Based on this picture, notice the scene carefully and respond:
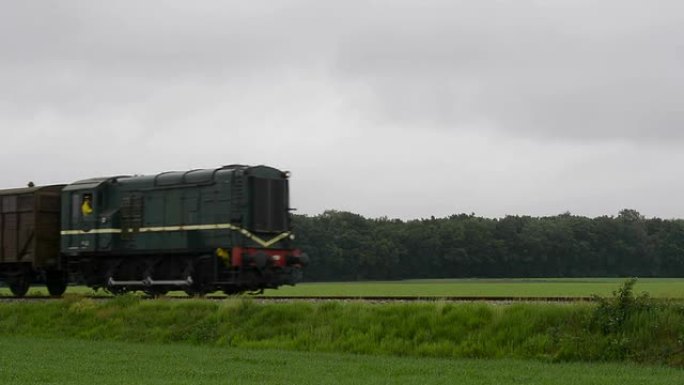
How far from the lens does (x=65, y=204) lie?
3256 cm

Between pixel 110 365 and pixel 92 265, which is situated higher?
pixel 92 265

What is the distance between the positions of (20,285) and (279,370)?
69.0 ft

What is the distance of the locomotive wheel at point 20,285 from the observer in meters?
33.9

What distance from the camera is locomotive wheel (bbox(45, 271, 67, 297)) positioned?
34000 millimetres

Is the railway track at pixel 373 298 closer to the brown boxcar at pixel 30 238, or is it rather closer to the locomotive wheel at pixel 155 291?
the locomotive wheel at pixel 155 291

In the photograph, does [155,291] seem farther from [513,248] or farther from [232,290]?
[513,248]

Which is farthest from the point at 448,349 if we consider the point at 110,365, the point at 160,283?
the point at 160,283

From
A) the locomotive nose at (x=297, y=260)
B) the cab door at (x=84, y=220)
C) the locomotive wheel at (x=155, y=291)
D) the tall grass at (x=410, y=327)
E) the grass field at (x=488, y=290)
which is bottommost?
the tall grass at (x=410, y=327)

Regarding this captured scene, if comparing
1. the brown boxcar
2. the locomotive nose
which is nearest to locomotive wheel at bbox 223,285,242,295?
the locomotive nose

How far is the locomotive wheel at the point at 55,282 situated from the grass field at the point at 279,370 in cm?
1444

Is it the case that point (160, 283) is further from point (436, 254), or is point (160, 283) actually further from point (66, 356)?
point (436, 254)

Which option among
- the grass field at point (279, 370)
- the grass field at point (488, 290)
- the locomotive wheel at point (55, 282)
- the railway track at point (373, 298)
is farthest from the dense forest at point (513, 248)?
the grass field at point (279, 370)

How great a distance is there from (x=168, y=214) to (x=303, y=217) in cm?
6778

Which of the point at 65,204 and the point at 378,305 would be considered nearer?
the point at 378,305
